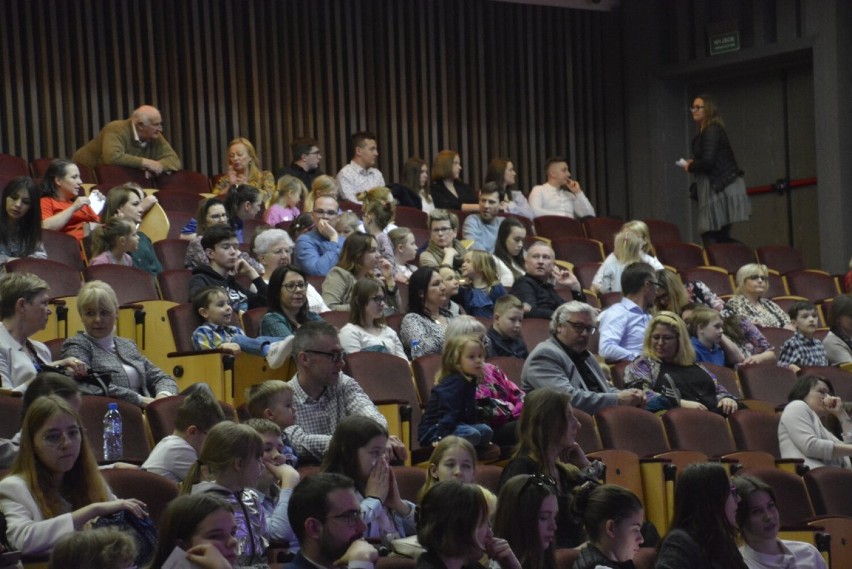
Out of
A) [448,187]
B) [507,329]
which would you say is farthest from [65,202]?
[448,187]

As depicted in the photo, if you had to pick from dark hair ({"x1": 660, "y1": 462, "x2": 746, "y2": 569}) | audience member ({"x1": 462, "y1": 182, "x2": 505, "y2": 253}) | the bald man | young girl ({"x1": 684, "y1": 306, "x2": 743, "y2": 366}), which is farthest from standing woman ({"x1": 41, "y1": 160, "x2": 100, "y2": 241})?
dark hair ({"x1": 660, "y1": 462, "x2": 746, "y2": 569})

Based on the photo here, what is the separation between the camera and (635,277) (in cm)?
616

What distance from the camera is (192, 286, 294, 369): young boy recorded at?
4.98 metres

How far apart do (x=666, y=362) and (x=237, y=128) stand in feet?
→ 15.8

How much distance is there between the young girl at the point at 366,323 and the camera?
5207mm

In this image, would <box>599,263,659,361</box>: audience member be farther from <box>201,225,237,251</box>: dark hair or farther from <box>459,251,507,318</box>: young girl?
<box>201,225,237,251</box>: dark hair

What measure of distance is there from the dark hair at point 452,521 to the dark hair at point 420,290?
2.48m

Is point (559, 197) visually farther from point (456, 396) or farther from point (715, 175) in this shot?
point (456, 396)

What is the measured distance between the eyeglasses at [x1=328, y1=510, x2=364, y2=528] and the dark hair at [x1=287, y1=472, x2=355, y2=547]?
0.10ft

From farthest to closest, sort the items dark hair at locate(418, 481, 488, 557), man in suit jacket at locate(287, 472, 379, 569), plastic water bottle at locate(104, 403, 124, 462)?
plastic water bottle at locate(104, 403, 124, 462)
dark hair at locate(418, 481, 488, 557)
man in suit jacket at locate(287, 472, 379, 569)

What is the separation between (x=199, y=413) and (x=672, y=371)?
2322mm

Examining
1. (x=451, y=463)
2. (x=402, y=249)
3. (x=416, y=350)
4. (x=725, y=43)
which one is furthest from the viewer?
(x=725, y=43)

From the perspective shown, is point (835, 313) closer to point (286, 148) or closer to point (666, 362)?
point (666, 362)

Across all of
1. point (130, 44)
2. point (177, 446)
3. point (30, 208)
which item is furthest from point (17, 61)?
point (177, 446)
